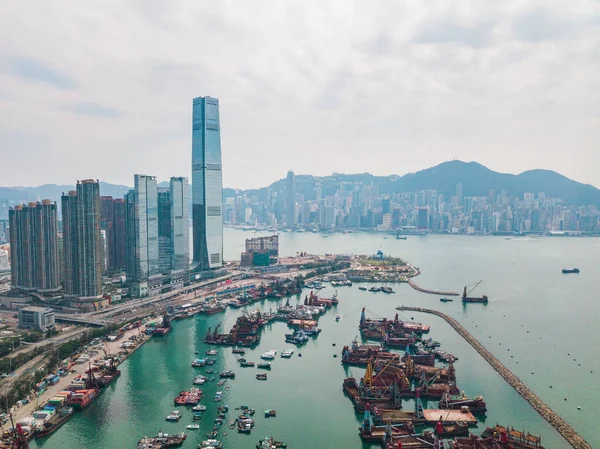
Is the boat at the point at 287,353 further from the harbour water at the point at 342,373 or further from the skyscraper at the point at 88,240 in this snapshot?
the skyscraper at the point at 88,240

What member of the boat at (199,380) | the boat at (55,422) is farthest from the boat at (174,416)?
the boat at (55,422)

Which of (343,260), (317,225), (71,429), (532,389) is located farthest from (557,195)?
(71,429)

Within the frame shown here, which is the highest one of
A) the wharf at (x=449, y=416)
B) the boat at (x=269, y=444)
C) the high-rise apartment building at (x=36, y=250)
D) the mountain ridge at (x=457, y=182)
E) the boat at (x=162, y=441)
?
the mountain ridge at (x=457, y=182)

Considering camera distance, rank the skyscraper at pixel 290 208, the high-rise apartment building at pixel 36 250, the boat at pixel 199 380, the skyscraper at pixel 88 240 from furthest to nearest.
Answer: the skyscraper at pixel 290 208 → the high-rise apartment building at pixel 36 250 → the skyscraper at pixel 88 240 → the boat at pixel 199 380

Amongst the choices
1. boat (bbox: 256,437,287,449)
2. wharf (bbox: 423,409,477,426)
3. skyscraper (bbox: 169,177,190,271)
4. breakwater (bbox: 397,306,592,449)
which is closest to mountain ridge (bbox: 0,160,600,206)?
skyscraper (bbox: 169,177,190,271)

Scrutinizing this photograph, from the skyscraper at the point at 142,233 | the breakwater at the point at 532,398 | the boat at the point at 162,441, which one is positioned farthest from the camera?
the skyscraper at the point at 142,233

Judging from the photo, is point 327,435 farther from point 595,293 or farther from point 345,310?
point 595,293
